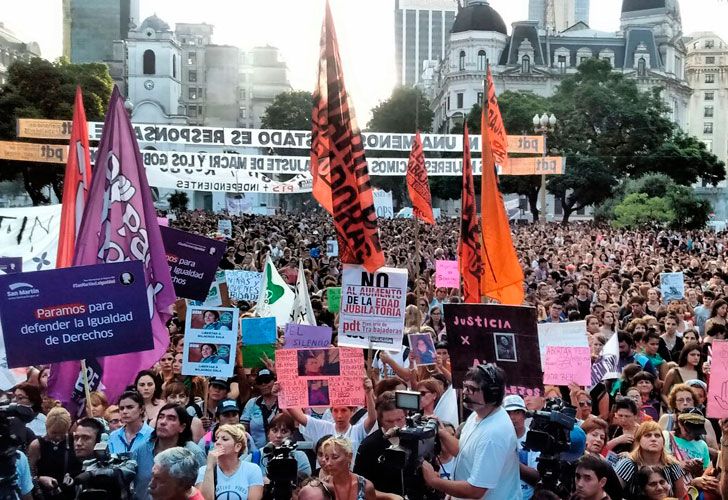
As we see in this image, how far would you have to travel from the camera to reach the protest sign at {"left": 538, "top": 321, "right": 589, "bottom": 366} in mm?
8344

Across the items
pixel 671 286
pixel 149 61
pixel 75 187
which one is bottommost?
pixel 671 286

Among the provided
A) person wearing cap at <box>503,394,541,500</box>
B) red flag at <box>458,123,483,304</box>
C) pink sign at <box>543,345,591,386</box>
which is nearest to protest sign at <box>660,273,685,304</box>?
red flag at <box>458,123,483,304</box>

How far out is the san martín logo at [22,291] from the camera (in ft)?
21.9

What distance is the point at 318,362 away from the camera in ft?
23.5

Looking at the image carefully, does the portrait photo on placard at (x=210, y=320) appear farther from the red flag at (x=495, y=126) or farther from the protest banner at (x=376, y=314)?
the red flag at (x=495, y=126)

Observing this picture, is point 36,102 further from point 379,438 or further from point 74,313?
point 379,438

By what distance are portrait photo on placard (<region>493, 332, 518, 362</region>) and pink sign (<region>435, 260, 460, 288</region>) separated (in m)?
8.43

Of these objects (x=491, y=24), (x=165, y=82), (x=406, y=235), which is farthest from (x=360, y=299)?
(x=165, y=82)

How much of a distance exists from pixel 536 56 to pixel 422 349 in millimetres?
87439

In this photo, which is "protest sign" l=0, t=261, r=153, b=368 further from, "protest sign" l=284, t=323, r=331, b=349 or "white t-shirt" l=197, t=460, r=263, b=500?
"protest sign" l=284, t=323, r=331, b=349

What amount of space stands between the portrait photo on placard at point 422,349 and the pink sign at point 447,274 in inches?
232

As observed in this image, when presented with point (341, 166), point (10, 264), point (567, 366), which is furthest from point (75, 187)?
point (567, 366)

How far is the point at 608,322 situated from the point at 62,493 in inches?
284

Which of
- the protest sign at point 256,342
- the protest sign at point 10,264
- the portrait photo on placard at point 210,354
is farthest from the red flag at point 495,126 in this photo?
the protest sign at point 10,264
